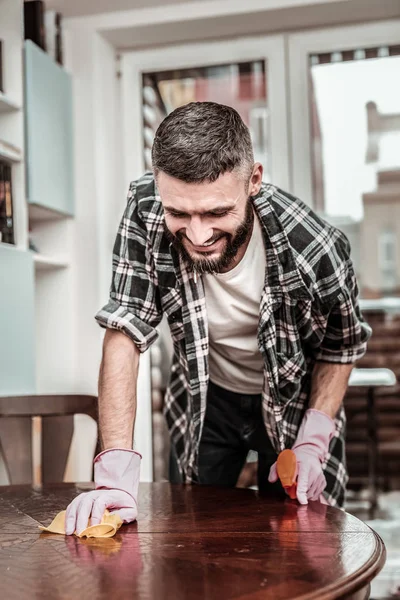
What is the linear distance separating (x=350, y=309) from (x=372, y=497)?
3.05 metres

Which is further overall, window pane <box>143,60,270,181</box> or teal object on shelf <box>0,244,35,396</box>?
window pane <box>143,60,270,181</box>

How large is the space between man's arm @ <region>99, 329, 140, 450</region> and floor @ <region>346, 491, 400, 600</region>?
1631 mm

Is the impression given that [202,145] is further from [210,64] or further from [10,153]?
[210,64]

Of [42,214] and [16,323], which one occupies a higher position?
[42,214]

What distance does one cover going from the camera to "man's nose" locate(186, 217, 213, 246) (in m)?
1.29

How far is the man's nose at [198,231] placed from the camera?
50.6 inches

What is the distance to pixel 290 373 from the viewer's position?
1539 mm

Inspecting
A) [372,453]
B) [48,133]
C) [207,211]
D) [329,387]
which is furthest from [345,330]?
[372,453]

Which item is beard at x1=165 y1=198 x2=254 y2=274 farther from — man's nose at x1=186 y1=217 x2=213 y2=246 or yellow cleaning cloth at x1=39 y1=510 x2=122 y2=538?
yellow cleaning cloth at x1=39 y1=510 x2=122 y2=538

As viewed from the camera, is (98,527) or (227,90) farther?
(227,90)

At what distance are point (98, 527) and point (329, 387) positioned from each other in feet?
2.13

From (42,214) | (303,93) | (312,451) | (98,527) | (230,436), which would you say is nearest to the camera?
(98,527)

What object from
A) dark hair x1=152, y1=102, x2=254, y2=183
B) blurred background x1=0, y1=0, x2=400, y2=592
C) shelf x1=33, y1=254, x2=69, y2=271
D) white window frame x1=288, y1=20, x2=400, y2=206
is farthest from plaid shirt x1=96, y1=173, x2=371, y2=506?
white window frame x1=288, y1=20, x2=400, y2=206

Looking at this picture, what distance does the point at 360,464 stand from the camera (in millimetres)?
4504
